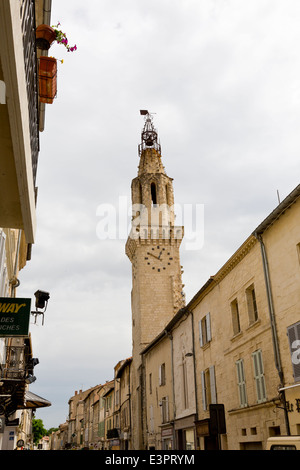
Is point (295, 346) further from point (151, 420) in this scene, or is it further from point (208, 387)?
point (151, 420)

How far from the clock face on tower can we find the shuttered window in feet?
84.7

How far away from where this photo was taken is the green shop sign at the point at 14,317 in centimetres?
849

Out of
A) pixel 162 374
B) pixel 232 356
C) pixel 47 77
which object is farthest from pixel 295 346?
pixel 162 374

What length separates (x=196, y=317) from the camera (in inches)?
811

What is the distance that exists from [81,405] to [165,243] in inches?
2184

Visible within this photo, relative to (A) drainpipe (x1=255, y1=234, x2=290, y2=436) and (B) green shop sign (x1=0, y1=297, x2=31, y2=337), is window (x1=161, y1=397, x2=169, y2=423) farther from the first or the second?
(B) green shop sign (x1=0, y1=297, x2=31, y2=337)

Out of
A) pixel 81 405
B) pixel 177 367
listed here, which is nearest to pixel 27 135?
pixel 177 367

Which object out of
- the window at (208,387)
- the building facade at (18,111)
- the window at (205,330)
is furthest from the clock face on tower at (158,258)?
the building facade at (18,111)

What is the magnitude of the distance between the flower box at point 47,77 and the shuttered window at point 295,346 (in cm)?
804

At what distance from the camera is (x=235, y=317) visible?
52.3 feet

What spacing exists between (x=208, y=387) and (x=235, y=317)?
433 centimetres

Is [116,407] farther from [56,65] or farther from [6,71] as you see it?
[6,71]

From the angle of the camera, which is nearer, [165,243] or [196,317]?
[196,317]

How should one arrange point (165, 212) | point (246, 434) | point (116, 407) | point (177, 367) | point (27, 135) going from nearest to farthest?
point (27, 135) < point (246, 434) < point (177, 367) < point (165, 212) < point (116, 407)
